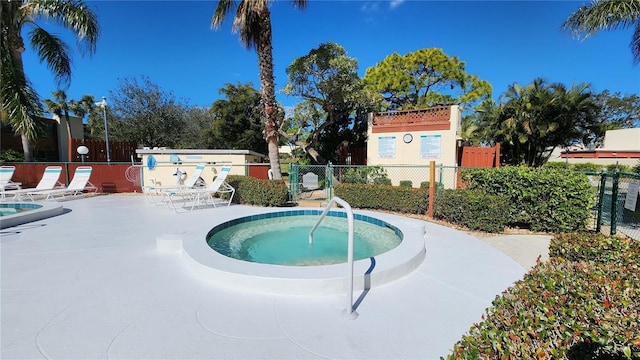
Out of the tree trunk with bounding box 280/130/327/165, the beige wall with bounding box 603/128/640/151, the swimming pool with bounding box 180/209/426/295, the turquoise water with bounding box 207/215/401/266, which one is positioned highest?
the beige wall with bounding box 603/128/640/151

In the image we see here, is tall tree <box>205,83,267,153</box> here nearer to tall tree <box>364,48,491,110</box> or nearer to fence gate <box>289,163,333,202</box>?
tall tree <box>364,48,491,110</box>

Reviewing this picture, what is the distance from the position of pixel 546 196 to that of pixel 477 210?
1478 millimetres

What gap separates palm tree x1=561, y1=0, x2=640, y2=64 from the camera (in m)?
7.37

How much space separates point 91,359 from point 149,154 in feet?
37.2

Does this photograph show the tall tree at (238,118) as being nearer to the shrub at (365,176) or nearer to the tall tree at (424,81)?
the tall tree at (424,81)

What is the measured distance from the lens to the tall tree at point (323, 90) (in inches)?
530

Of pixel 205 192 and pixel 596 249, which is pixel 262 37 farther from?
pixel 596 249

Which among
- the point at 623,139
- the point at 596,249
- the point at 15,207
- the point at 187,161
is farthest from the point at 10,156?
the point at 623,139

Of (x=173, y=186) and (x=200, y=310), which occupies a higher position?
(x=173, y=186)

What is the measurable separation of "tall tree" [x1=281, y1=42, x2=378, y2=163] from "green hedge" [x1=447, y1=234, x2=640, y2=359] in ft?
41.8

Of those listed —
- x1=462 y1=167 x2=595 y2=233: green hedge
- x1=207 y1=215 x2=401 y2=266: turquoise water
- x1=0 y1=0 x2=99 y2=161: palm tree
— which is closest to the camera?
x1=207 y1=215 x2=401 y2=266: turquoise water

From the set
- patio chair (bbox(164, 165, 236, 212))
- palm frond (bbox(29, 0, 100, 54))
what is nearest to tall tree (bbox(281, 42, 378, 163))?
patio chair (bbox(164, 165, 236, 212))

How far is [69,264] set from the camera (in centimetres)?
392

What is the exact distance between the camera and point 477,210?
6.37m
